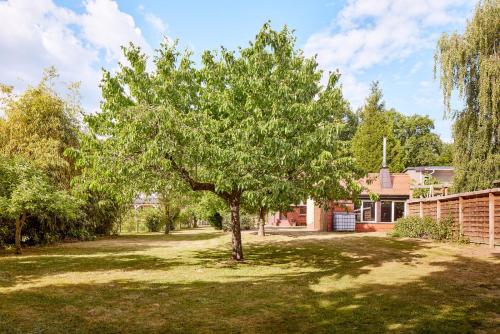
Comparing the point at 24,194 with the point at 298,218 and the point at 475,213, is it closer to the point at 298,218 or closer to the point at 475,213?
the point at 475,213

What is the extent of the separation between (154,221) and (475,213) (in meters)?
27.7

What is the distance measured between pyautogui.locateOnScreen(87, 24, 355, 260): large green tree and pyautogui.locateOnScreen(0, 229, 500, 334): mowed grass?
9.07 ft

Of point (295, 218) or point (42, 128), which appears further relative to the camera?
point (295, 218)

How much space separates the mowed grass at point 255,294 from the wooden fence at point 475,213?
1.43m

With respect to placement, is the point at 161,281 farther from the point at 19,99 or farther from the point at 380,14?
the point at 19,99

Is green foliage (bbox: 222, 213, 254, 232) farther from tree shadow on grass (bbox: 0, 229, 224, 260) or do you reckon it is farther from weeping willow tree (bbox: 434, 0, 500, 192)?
weeping willow tree (bbox: 434, 0, 500, 192)

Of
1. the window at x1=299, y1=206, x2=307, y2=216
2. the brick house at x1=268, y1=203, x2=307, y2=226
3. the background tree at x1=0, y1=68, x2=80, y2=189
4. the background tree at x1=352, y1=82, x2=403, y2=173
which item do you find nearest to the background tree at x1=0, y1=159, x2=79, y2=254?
the background tree at x1=0, y1=68, x2=80, y2=189

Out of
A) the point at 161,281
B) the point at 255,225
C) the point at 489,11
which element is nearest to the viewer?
the point at 161,281

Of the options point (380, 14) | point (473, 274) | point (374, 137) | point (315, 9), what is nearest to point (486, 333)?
point (473, 274)

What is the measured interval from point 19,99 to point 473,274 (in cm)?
2403

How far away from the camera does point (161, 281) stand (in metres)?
10.3

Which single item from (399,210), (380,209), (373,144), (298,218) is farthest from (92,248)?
(373,144)

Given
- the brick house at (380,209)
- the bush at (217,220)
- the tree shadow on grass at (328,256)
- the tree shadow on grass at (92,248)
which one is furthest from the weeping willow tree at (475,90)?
the bush at (217,220)

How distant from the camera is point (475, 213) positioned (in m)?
17.1
